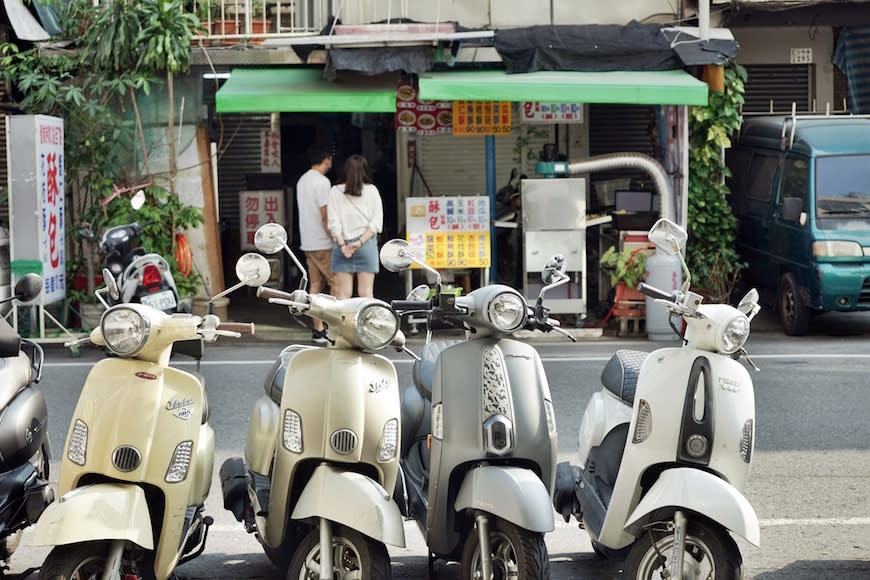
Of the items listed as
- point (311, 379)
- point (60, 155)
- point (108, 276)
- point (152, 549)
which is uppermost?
point (60, 155)

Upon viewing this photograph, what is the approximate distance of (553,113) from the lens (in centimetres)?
1579

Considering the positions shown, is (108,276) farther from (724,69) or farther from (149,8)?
(724,69)

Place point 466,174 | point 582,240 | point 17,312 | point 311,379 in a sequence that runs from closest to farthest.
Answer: point 311,379, point 17,312, point 582,240, point 466,174

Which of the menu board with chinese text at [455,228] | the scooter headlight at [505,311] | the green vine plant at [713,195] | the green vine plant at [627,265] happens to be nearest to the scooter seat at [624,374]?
the scooter headlight at [505,311]

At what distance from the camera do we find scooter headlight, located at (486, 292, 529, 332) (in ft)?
18.1

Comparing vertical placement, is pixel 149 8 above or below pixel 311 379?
above

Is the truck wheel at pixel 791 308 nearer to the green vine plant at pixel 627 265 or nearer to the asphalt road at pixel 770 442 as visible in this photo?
the asphalt road at pixel 770 442

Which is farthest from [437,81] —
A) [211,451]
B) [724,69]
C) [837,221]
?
[211,451]

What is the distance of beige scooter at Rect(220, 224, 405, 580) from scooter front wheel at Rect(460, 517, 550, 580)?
0.33m

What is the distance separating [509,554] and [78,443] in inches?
67.8

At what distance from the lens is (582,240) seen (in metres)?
14.5

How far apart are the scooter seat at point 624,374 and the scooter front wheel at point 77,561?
237cm

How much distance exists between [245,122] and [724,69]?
21.6ft

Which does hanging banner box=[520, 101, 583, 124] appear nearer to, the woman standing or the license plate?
the woman standing
